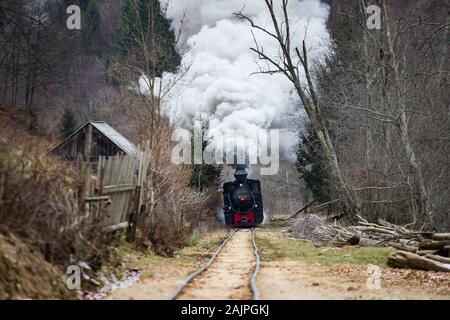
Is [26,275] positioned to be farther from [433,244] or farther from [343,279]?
[433,244]

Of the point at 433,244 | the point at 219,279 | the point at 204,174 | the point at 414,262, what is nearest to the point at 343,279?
the point at 414,262

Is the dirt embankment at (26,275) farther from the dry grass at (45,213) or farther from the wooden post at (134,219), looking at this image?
the wooden post at (134,219)

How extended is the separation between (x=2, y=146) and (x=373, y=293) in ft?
20.9

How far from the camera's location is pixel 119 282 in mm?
8797

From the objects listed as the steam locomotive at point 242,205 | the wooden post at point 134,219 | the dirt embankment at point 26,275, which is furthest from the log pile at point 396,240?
the steam locomotive at point 242,205

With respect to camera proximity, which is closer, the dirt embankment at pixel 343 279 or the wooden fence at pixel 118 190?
the dirt embankment at pixel 343 279

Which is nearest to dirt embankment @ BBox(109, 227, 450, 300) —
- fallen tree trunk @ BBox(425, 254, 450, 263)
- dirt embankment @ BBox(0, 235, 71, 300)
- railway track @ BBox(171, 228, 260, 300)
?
railway track @ BBox(171, 228, 260, 300)

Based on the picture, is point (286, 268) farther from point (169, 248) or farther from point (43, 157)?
point (43, 157)

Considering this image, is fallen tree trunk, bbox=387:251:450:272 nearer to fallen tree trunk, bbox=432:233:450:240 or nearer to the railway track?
fallen tree trunk, bbox=432:233:450:240

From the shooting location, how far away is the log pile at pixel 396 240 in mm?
11156

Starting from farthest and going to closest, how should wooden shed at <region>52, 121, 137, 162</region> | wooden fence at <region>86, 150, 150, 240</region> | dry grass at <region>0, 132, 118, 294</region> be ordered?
wooden shed at <region>52, 121, 137, 162</region> → wooden fence at <region>86, 150, 150, 240</region> → dry grass at <region>0, 132, 118, 294</region>

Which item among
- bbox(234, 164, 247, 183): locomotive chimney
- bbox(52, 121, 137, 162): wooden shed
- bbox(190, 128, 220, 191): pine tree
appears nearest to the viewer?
bbox(52, 121, 137, 162): wooden shed

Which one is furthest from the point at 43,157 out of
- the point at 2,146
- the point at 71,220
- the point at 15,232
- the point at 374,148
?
the point at 374,148

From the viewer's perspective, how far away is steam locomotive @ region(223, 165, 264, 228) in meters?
30.6
